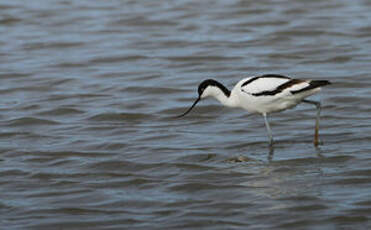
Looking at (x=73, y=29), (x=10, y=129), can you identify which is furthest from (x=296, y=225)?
(x=73, y=29)

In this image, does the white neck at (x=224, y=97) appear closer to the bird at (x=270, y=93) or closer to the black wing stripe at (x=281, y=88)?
the bird at (x=270, y=93)

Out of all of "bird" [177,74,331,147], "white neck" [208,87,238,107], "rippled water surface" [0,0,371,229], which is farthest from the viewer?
"white neck" [208,87,238,107]

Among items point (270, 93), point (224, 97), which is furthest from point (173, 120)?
point (270, 93)

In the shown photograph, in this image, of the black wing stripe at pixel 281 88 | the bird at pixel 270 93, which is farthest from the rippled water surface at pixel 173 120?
the black wing stripe at pixel 281 88

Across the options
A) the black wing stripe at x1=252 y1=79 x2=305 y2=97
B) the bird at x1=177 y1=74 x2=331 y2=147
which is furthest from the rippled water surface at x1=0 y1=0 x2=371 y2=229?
the black wing stripe at x1=252 y1=79 x2=305 y2=97

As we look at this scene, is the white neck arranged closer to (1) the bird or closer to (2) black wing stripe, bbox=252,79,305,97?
(1) the bird

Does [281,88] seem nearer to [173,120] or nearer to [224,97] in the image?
[224,97]

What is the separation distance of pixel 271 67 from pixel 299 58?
66 cm

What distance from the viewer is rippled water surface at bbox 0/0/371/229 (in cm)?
684

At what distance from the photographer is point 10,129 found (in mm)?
9797

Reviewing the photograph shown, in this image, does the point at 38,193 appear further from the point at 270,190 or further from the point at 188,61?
the point at 188,61

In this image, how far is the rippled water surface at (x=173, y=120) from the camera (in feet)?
22.4

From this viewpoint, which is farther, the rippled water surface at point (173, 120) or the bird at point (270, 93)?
the bird at point (270, 93)

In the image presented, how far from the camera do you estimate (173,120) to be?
398 inches
